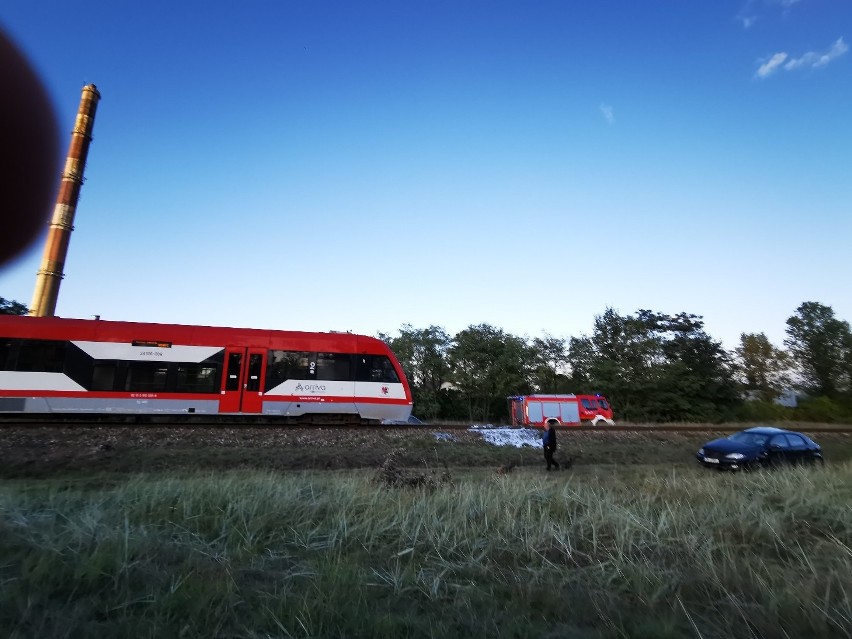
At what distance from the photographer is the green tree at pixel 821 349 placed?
5256cm

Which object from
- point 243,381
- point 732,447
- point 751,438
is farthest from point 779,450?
point 243,381

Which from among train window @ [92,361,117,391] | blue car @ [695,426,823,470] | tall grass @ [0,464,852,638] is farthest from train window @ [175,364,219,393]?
blue car @ [695,426,823,470]

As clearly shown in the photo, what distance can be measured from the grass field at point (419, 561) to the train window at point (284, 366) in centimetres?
1108

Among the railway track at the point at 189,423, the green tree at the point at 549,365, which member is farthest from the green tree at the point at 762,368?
the railway track at the point at 189,423

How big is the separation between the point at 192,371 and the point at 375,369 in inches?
246

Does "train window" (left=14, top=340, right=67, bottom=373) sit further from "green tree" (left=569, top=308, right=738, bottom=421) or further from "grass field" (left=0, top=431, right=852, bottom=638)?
"green tree" (left=569, top=308, right=738, bottom=421)

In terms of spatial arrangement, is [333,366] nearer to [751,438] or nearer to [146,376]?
[146,376]

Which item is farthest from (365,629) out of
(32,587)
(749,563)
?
(749,563)

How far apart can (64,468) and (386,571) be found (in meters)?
9.19

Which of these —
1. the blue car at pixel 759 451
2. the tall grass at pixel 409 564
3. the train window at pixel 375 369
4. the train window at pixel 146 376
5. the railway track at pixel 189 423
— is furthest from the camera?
the train window at pixel 375 369

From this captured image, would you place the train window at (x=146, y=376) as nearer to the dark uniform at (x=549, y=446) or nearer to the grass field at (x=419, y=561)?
the grass field at (x=419, y=561)

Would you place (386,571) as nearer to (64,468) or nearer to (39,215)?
(39,215)

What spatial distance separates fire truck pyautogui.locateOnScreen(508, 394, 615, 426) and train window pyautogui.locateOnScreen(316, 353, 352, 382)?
1572 centimetres

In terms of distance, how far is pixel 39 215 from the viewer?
466 cm
